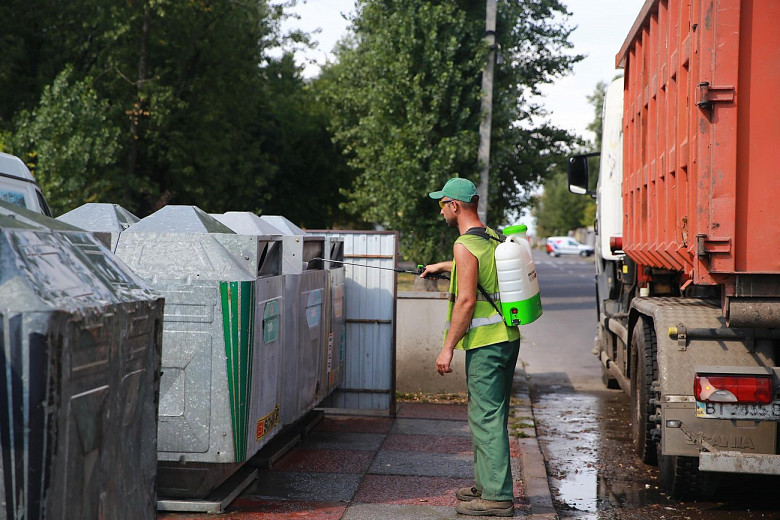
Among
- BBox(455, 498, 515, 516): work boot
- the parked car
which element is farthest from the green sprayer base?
the parked car

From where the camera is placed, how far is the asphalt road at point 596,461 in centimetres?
624

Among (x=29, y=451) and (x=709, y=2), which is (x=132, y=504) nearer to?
(x=29, y=451)

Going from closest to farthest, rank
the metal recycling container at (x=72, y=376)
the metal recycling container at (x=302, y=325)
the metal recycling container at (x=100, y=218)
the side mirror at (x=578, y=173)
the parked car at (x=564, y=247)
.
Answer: the metal recycling container at (x=72, y=376) → the metal recycling container at (x=302, y=325) → the metal recycling container at (x=100, y=218) → the side mirror at (x=578, y=173) → the parked car at (x=564, y=247)

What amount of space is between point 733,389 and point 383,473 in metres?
2.56

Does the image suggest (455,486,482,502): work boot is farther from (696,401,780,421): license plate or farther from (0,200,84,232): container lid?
(0,200,84,232): container lid

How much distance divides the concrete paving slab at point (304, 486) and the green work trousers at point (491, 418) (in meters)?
0.96

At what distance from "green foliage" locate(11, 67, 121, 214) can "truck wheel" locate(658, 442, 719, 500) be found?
1677 cm

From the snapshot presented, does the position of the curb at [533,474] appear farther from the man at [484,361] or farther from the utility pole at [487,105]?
the utility pole at [487,105]

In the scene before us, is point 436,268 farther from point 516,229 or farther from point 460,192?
point 516,229

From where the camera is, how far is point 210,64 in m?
30.2

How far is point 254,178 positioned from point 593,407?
2535 cm

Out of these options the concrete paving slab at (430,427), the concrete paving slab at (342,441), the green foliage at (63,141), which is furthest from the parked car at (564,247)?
the concrete paving slab at (342,441)

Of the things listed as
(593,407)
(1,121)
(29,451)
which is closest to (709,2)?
(29,451)

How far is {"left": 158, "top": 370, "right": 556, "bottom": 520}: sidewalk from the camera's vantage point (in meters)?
5.93
